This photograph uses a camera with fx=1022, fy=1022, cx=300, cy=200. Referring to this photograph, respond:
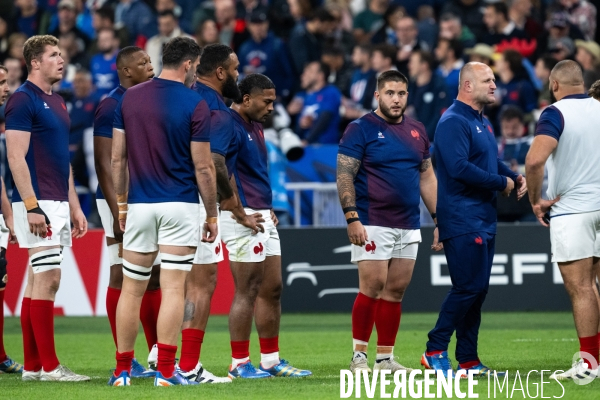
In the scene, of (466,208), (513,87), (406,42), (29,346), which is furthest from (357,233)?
(406,42)

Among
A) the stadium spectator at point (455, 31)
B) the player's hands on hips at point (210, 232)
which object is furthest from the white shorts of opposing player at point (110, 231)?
the stadium spectator at point (455, 31)

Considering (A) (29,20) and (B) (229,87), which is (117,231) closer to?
(B) (229,87)

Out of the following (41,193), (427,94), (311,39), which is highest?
(311,39)

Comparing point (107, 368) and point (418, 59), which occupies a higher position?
point (418, 59)

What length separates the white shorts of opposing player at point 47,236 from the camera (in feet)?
27.0

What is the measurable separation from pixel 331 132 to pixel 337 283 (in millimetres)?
2992

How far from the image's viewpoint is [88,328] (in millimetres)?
13367

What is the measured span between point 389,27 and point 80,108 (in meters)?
5.76

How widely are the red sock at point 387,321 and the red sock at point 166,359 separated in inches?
76.5

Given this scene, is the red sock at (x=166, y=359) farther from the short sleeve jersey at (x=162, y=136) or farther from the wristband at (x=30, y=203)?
the wristband at (x=30, y=203)

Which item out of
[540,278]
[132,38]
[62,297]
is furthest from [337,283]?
[132,38]

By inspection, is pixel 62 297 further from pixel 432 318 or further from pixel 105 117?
pixel 105 117

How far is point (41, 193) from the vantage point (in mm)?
8305

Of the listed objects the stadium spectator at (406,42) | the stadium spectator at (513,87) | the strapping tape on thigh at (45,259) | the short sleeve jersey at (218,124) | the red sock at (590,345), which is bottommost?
the red sock at (590,345)
